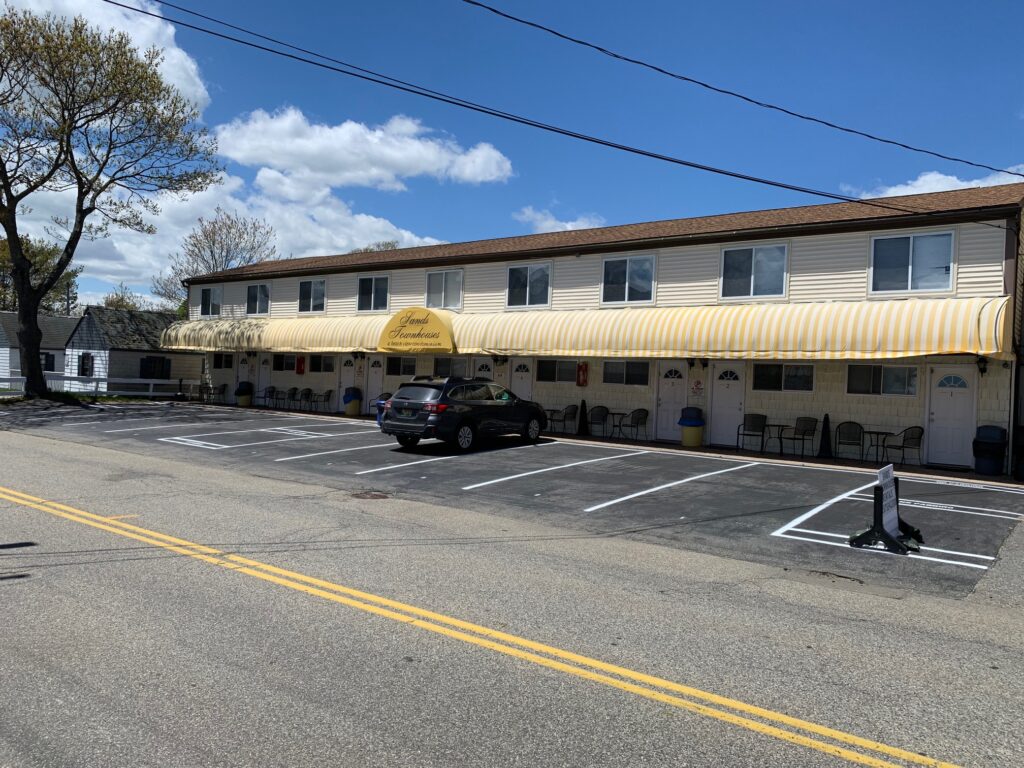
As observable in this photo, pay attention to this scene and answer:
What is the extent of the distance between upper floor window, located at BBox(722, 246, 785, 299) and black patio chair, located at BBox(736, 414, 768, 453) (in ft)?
10.6

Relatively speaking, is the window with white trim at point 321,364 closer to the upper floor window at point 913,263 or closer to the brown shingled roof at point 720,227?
the brown shingled roof at point 720,227

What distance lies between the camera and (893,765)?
145 inches

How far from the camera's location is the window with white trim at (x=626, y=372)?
21422 millimetres

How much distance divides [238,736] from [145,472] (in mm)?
10854

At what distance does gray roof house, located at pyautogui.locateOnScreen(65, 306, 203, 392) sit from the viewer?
122 ft

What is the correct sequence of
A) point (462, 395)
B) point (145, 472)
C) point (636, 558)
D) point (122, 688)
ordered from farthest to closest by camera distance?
point (462, 395)
point (145, 472)
point (636, 558)
point (122, 688)

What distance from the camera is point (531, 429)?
1953 centimetres

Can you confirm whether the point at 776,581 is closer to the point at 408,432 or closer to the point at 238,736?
the point at 238,736

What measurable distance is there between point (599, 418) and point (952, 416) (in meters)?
8.86

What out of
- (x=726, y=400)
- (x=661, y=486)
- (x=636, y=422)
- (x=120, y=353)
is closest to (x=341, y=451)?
(x=661, y=486)

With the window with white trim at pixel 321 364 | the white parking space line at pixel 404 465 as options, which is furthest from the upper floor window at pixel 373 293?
the white parking space line at pixel 404 465

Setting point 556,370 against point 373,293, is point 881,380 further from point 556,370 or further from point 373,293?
point 373,293

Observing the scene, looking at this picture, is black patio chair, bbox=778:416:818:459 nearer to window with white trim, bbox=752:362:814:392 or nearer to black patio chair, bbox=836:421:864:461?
black patio chair, bbox=836:421:864:461

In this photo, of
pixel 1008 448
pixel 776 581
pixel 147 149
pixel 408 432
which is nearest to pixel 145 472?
pixel 408 432
